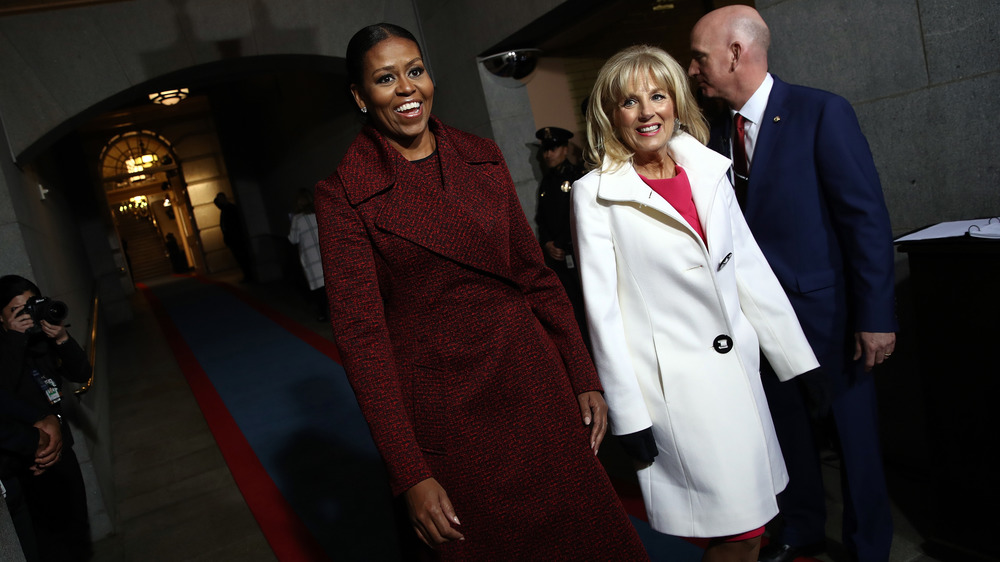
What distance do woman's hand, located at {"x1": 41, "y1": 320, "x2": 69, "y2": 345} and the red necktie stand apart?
3.22 metres

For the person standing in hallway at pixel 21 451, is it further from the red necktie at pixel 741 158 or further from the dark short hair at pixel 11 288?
the red necktie at pixel 741 158

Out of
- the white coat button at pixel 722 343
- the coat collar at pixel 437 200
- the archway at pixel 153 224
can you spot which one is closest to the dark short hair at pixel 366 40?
the coat collar at pixel 437 200

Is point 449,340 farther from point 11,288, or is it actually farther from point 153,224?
point 153,224

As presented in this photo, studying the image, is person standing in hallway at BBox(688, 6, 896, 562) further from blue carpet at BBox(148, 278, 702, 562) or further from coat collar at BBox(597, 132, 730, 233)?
blue carpet at BBox(148, 278, 702, 562)

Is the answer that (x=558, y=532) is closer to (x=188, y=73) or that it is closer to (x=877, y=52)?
(x=877, y=52)

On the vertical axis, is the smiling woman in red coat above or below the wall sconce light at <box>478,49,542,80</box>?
below

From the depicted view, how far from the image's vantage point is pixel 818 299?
2252 millimetres

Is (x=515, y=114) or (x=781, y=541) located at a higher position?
(x=515, y=114)

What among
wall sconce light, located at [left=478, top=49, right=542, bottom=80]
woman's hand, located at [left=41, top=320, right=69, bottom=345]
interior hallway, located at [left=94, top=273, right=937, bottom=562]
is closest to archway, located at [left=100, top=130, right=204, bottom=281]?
interior hallway, located at [left=94, top=273, right=937, bottom=562]

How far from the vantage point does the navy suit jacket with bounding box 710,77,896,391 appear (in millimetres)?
2113

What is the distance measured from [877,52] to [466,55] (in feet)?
12.2

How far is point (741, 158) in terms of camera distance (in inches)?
93.6

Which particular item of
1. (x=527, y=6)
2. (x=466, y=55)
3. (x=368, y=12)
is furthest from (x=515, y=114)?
(x=368, y=12)

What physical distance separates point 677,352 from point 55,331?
309 cm
